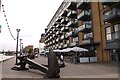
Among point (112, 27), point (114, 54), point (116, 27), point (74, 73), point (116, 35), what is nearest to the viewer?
point (74, 73)

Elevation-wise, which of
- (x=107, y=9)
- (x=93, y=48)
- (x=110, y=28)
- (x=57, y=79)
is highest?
(x=107, y=9)

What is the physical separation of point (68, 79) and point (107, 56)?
21.3 m

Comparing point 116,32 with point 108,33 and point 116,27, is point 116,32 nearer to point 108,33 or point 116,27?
point 116,27

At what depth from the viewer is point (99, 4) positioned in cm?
3584

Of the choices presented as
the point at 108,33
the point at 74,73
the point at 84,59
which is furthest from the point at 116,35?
the point at 74,73

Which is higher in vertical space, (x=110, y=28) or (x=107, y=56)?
(x=110, y=28)

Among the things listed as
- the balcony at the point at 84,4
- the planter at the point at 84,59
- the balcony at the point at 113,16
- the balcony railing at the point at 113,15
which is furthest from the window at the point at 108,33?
the balcony at the point at 84,4

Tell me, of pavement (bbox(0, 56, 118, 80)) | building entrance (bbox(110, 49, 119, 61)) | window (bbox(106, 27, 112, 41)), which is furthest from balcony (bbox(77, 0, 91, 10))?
pavement (bbox(0, 56, 118, 80))

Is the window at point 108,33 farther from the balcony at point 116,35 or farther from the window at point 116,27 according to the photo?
the balcony at point 116,35

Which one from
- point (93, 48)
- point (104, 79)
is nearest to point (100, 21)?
point (93, 48)

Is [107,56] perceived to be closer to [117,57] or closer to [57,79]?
[117,57]

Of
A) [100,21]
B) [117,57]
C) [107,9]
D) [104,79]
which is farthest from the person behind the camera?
[100,21]

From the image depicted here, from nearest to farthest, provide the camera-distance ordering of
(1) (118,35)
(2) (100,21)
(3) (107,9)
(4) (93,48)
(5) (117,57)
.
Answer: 1. (1) (118,35)
2. (5) (117,57)
3. (3) (107,9)
4. (2) (100,21)
5. (4) (93,48)

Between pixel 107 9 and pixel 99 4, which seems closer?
pixel 107 9
